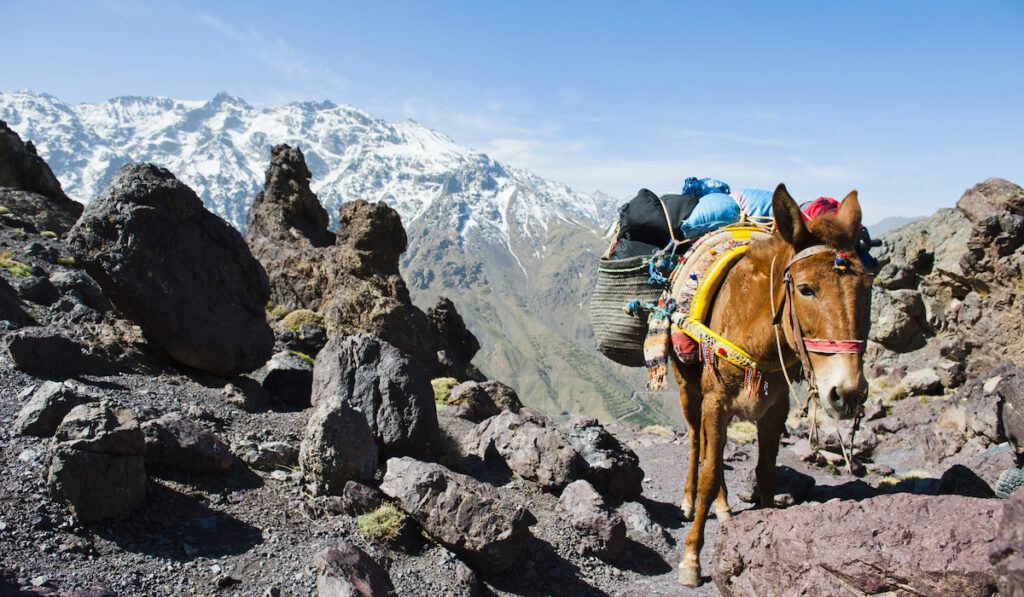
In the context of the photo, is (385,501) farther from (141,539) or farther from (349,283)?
(349,283)

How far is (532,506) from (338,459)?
8.71 feet

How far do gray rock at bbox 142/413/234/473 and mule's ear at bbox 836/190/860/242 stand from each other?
6.17 meters

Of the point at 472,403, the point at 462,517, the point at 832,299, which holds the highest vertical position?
Answer: the point at 832,299

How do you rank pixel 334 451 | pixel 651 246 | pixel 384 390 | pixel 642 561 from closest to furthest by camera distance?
pixel 334 451 → pixel 642 561 → pixel 384 390 → pixel 651 246

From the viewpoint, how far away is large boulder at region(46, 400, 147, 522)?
4449 millimetres

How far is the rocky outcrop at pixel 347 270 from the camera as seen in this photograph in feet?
53.5

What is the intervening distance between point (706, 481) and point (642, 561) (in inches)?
62.5

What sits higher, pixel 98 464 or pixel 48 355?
pixel 48 355

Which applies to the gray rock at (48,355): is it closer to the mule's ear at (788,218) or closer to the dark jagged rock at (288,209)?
the mule's ear at (788,218)

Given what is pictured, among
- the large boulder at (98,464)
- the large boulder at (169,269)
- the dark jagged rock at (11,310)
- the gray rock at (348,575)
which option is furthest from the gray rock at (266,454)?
the dark jagged rock at (11,310)

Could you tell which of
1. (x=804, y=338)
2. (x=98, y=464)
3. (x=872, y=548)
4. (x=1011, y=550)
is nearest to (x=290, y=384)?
(x=98, y=464)

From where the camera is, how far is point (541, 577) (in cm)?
596

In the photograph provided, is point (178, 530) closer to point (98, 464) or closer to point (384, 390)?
point (98, 464)

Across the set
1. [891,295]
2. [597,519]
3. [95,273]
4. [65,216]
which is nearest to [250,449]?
[597,519]
